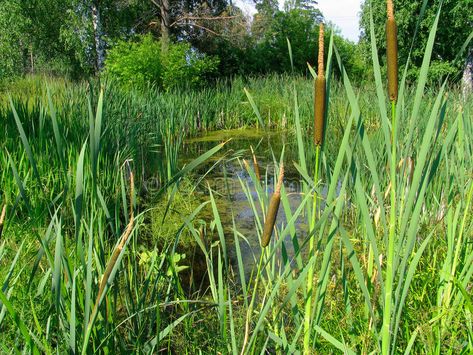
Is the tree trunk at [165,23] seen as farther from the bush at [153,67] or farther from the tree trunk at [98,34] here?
the tree trunk at [98,34]

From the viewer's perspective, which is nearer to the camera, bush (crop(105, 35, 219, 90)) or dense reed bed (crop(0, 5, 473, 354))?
dense reed bed (crop(0, 5, 473, 354))

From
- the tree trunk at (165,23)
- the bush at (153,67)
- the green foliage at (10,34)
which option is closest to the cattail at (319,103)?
the bush at (153,67)

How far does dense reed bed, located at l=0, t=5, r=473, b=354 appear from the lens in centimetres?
81

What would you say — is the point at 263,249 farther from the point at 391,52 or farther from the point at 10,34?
the point at 10,34

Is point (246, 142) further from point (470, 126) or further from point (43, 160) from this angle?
point (470, 126)

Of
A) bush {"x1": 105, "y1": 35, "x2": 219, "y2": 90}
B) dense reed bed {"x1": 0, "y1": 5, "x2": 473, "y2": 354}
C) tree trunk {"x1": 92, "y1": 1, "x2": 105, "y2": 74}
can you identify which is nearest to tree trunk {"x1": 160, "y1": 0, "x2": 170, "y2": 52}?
bush {"x1": 105, "y1": 35, "x2": 219, "y2": 90}

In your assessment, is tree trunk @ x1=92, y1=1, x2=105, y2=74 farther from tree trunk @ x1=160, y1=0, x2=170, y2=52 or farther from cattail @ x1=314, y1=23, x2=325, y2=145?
cattail @ x1=314, y1=23, x2=325, y2=145

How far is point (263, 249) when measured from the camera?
0.80 m

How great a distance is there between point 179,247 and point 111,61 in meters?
10.8

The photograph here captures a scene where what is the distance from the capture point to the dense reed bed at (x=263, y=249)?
31.8 inches

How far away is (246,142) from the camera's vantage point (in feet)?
26.6

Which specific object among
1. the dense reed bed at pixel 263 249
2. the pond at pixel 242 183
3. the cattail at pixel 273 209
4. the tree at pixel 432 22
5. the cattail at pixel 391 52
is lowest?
the pond at pixel 242 183

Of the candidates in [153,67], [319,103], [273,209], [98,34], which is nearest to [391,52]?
[319,103]

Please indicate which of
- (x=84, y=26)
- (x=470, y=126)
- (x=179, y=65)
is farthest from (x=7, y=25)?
(x=470, y=126)
